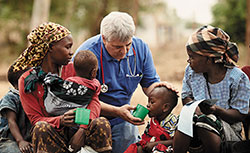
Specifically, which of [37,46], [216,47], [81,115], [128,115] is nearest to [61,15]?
[37,46]

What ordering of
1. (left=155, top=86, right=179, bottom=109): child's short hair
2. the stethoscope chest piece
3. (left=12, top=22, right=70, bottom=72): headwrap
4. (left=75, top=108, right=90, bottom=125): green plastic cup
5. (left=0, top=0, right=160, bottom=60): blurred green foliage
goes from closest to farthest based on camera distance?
(left=75, top=108, right=90, bottom=125): green plastic cup → (left=12, top=22, right=70, bottom=72): headwrap → (left=155, top=86, right=179, bottom=109): child's short hair → the stethoscope chest piece → (left=0, top=0, right=160, bottom=60): blurred green foliage

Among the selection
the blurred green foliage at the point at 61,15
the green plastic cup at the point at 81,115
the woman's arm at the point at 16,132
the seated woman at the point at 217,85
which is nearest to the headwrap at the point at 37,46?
the woman's arm at the point at 16,132

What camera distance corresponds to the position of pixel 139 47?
3.58m

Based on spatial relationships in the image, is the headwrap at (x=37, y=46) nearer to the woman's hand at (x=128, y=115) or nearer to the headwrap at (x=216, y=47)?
the woman's hand at (x=128, y=115)

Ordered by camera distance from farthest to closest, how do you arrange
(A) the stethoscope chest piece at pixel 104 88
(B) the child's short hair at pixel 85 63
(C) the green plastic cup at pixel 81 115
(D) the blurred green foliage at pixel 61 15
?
(D) the blurred green foliage at pixel 61 15 < (A) the stethoscope chest piece at pixel 104 88 < (B) the child's short hair at pixel 85 63 < (C) the green plastic cup at pixel 81 115

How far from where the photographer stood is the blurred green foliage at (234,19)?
40.0ft

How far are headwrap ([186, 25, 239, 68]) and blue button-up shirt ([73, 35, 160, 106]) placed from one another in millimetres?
745

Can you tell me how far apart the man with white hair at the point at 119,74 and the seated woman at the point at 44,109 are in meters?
0.40

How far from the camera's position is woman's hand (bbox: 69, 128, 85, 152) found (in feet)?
9.05

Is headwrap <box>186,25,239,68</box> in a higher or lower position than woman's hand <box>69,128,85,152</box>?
higher

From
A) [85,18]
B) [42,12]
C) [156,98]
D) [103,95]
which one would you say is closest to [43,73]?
[103,95]

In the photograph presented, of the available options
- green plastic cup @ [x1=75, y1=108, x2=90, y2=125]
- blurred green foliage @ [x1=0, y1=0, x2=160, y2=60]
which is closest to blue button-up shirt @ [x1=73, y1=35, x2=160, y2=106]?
green plastic cup @ [x1=75, y1=108, x2=90, y2=125]

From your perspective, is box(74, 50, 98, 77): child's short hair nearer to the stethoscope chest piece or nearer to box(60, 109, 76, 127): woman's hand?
box(60, 109, 76, 127): woman's hand

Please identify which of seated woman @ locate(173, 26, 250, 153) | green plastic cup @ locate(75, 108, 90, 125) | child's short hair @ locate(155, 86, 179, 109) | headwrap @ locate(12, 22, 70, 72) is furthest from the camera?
child's short hair @ locate(155, 86, 179, 109)
